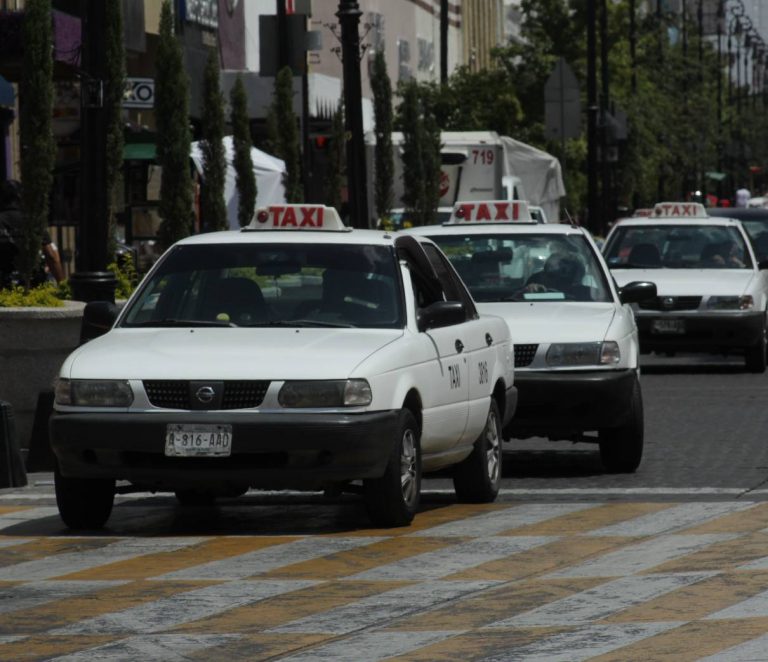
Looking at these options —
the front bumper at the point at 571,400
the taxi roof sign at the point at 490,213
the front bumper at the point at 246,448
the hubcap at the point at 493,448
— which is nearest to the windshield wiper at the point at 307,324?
the front bumper at the point at 246,448

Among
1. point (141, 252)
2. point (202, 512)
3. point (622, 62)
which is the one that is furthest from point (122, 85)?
point (622, 62)

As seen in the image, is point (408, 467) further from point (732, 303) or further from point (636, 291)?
point (732, 303)

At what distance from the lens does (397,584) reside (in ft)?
30.3

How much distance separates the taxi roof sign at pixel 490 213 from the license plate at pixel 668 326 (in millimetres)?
6833

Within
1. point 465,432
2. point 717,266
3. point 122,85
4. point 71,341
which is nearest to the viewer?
point 465,432

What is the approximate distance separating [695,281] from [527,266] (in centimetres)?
875

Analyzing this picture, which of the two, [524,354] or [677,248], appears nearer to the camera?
[524,354]

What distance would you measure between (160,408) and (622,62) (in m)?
64.4

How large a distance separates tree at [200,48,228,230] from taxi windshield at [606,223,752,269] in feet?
22.4

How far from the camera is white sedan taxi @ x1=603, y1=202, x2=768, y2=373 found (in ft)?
78.8

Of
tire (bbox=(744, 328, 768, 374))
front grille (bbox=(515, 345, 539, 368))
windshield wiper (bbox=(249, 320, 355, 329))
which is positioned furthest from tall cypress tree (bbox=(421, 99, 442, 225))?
windshield wiper (bbox=(249, 320, 355, 329))

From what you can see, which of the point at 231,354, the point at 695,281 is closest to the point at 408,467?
the point at 231,354

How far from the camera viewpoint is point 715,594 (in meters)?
8.80

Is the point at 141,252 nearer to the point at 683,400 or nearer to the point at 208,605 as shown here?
the point at 683,400
